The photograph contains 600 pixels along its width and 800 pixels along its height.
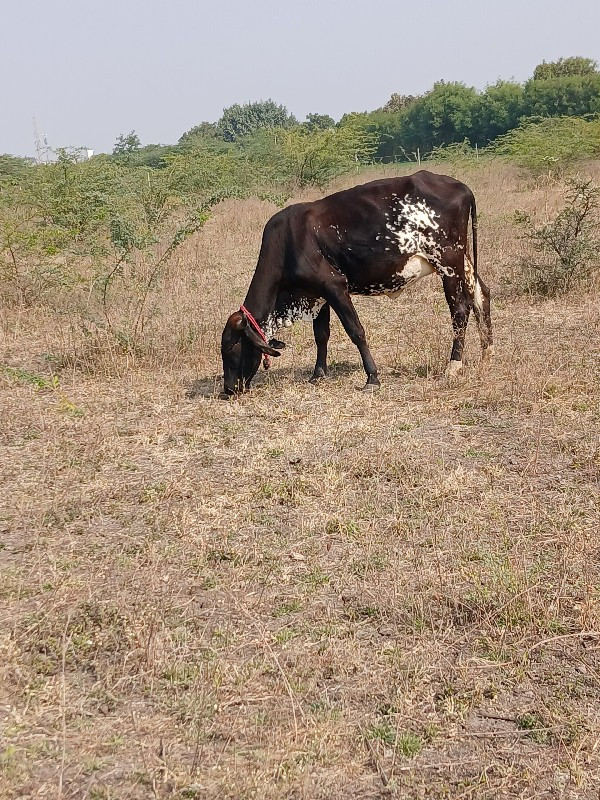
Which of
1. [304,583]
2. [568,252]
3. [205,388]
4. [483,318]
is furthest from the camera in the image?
[568,252]

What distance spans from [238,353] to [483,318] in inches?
88.8

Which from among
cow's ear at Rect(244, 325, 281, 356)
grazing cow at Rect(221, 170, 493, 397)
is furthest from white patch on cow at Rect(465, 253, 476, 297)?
cow's ear at Rect(244, 325, 281, 356)

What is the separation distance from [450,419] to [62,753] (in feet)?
13.0

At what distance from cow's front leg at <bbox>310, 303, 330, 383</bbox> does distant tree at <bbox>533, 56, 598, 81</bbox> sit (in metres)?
43.4

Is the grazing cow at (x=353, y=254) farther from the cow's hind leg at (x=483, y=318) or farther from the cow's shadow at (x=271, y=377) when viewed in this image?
the cow's shadow at (x=271, y=377)

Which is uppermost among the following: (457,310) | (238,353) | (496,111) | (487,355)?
(496,111)

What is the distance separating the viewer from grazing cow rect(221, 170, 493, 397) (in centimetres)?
695

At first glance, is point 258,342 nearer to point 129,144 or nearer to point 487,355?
point 487,355

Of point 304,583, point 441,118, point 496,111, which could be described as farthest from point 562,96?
point 304,583

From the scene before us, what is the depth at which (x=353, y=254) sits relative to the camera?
7.02 m

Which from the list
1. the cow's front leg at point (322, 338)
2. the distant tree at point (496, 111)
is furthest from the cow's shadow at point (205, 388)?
the distant tree at point (496, 111)

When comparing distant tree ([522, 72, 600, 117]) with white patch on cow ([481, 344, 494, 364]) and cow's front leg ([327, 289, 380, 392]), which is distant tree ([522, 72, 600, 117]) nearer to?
white patch on cow ([481, 344, 494, 364])

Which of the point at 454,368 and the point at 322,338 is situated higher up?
the point at 322,338

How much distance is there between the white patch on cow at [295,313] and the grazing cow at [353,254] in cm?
3
